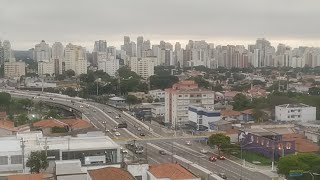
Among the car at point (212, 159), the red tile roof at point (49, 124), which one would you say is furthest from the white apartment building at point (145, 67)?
the car at point (212, 159)

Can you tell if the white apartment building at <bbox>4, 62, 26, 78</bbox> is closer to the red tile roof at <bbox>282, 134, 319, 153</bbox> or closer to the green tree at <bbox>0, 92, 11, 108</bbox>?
the green tree at <bbox>0, 92, 11, 108</bbox>

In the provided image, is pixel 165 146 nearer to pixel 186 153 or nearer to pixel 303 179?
pixel 186 153

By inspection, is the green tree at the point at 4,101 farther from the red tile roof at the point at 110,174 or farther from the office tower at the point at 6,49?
the office tower at the point at 6,49

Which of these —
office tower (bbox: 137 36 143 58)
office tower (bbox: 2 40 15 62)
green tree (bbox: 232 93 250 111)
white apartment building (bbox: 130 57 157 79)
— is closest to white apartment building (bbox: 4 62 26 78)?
white apartment building (bbox: 130 57 157 79)

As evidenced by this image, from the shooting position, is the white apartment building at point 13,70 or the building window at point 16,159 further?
the white apartment building at point 13,70

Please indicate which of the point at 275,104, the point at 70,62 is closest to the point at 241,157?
the point at 275,104

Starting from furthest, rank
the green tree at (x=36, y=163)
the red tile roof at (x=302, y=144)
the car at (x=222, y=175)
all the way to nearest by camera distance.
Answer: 1. the red tile roof at (x=302, y=144)
2. the car at (x=222, y=175)
3. the green tree at (x=36, y=163)
